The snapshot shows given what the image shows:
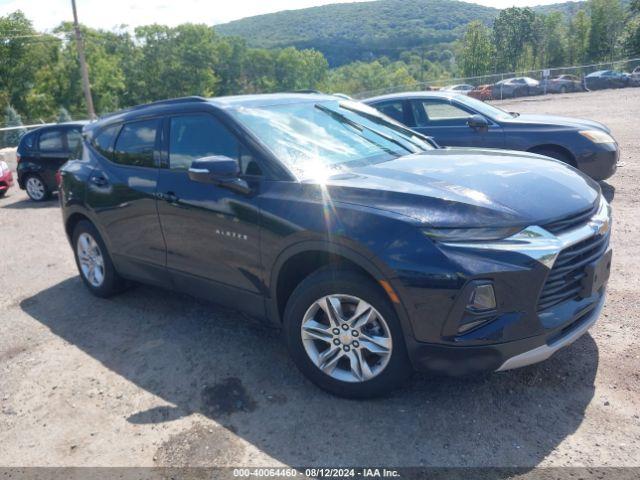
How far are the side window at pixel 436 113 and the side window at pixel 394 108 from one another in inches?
7.8

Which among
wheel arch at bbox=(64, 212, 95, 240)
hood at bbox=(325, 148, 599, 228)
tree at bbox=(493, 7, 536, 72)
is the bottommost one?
wheel arch at bbox=(64, 212, 95, 240)

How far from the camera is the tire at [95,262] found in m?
5.15

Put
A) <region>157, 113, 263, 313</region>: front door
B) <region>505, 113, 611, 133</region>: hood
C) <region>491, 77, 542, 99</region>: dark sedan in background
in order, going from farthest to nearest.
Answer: <region>491, 77, 542, 99</region>: dark sedan in background
<region>505, 113, 611, 133</region>: hood
<region>157, 113, 263, 313</region>: front door

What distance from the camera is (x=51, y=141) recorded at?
443 inches

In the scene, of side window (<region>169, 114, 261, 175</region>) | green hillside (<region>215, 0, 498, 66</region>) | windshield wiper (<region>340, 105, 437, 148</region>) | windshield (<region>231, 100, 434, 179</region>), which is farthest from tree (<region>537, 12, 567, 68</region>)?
side window (<region>169, 114, 261, 175</region>)

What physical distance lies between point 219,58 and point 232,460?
4091 inches

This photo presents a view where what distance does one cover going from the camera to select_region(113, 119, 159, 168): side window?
446 centimetres

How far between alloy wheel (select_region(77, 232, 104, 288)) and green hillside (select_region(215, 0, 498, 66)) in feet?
536

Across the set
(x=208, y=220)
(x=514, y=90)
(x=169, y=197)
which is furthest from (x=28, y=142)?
(x=514, y=90)

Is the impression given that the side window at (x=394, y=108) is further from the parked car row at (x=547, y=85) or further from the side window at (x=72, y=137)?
the parked car row at (x=547, y=85)

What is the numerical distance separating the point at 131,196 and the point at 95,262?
1156 mm

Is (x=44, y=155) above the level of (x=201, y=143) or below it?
below

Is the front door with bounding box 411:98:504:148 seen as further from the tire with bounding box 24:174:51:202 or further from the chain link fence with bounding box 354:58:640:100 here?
the chain link fence with bounding box 354:58:640:100

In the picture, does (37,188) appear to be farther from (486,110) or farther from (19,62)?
(19,62)
